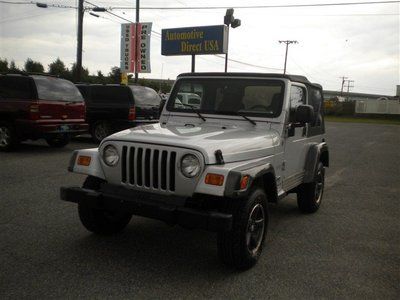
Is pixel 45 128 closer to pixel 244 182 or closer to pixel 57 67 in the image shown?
pixel 244 182

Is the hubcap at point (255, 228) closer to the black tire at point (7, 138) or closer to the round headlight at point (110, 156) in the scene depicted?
the round headlight at point (110, 156)

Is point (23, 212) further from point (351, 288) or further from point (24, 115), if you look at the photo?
point (24, 115)

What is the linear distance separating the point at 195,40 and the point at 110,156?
2718 cm

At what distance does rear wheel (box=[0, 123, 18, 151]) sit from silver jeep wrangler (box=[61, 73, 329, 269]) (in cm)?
663

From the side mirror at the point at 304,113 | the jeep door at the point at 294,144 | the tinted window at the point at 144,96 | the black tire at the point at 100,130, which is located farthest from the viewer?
the black tire at the point at 100,130

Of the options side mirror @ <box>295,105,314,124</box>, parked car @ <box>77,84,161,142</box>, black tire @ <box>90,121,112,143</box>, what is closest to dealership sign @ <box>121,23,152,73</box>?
parked car @ <box>77,84,161,142</box>

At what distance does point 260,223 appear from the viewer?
14.2 ft

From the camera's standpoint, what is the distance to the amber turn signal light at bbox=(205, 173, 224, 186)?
12.1 feet

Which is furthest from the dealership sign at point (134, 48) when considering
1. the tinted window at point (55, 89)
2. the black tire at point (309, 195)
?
the black tire at point (309, 195)

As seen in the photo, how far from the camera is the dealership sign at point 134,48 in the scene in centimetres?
2562

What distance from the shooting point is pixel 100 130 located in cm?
1349

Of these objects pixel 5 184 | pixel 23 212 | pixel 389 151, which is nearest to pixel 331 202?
pixel 23 212

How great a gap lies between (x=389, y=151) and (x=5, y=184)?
13538mm

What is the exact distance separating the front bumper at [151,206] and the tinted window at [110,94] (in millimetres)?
8968
